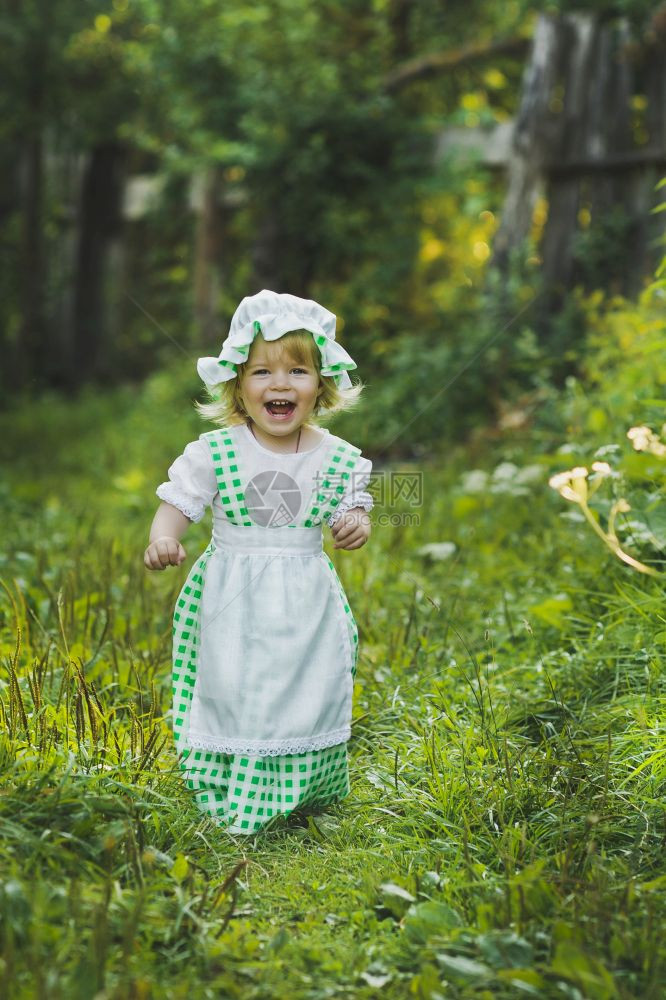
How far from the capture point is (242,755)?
230 cm

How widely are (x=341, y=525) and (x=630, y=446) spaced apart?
1387mm

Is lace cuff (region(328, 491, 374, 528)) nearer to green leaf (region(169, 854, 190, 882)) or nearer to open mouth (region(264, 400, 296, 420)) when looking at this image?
open mouth (region(264, 400, 296, 420))

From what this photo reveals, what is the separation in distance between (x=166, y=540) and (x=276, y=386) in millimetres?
416

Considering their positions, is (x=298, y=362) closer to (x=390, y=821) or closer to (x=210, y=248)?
(x=390, y=821)

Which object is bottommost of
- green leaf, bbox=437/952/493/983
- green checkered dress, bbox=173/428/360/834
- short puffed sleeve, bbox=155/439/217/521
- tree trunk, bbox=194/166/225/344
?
green leaf, bbox=437/952/493/983

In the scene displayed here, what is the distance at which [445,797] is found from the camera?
7.11ft

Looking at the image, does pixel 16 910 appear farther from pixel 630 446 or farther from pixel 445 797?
pixel 630 446

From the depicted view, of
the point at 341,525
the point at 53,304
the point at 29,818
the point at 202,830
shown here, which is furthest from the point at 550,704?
the point at 53,304

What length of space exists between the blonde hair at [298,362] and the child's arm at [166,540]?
26 cm

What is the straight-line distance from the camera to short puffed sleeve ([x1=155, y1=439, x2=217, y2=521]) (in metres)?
2.30

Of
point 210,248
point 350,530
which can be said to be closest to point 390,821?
point 350,530

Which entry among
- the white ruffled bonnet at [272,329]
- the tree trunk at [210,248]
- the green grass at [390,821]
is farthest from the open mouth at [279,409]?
the tree trunk at [210,248]

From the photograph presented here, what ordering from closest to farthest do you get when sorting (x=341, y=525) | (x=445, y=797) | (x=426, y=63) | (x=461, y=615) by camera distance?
(x=445, y=797) < (x=341, y=525) < (x=461, y=615) < (x=426, y=63)

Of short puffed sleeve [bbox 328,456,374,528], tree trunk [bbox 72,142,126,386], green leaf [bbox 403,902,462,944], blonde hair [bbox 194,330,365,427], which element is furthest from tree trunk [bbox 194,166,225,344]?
green leaf [bbox 403,902,462,944]
